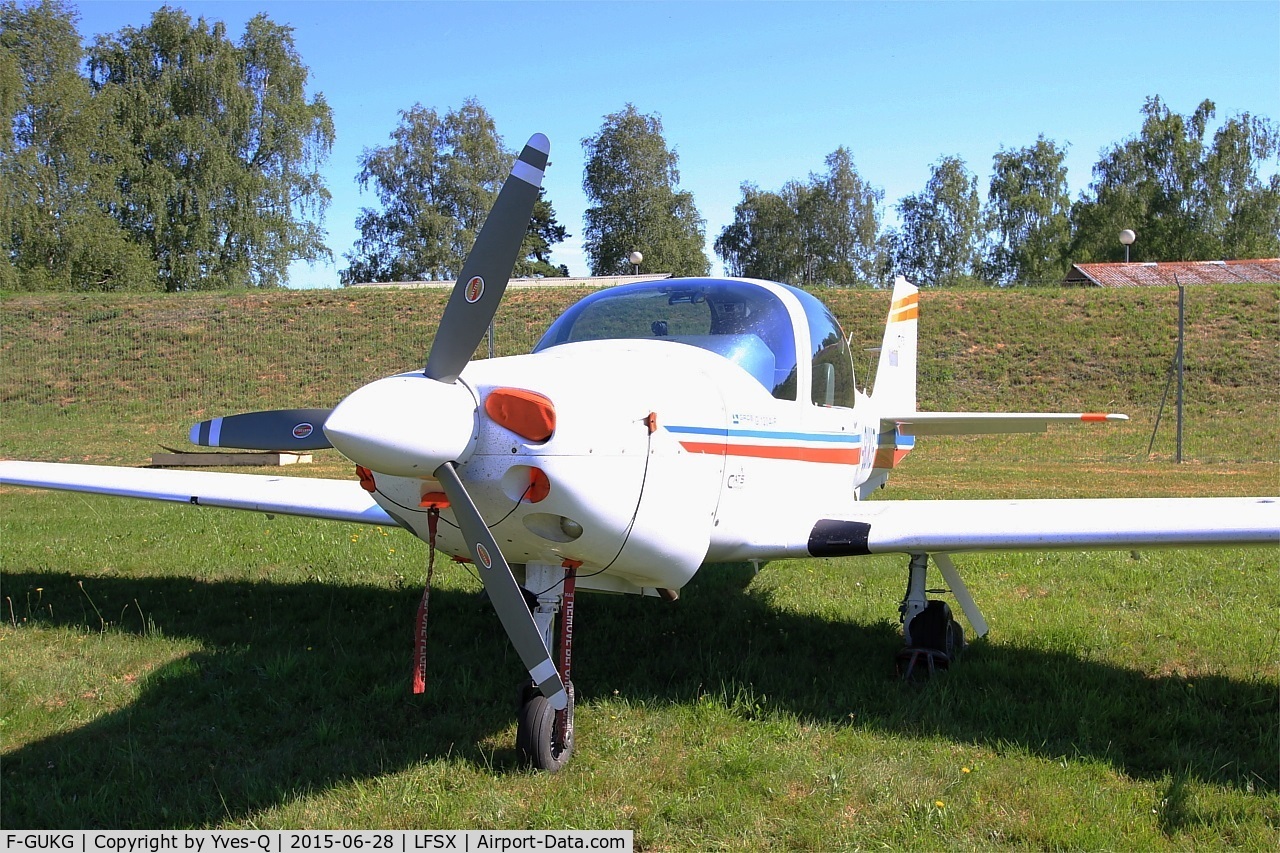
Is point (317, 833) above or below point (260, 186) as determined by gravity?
below

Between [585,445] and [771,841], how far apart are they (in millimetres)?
1673

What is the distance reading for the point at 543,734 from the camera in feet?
13.4

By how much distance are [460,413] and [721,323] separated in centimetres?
224

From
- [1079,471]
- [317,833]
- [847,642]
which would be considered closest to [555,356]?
[317,833]

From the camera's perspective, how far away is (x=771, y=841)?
3545 mm

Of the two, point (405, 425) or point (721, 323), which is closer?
point (405, 425)

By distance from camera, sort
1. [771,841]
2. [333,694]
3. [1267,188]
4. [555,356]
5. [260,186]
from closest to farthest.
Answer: [771,841] < [555,356] < [333,694] < [260,186] < [1267,188]

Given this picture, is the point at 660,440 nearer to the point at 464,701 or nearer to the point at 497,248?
the point at 497,248

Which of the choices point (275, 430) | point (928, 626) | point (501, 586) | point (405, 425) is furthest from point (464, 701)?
point (928, 626)

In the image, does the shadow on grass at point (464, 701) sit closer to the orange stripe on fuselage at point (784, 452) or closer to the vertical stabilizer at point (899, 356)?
the orange stripe on fuselage at point (784, 452)

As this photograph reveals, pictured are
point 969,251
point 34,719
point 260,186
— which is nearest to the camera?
point 34,719

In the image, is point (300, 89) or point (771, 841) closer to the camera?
point (771, 841)

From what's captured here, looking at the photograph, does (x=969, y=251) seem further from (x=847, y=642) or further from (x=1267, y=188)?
(x=847, y=642)

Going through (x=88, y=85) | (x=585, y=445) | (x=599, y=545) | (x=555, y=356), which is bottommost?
(x=599, y=545)
